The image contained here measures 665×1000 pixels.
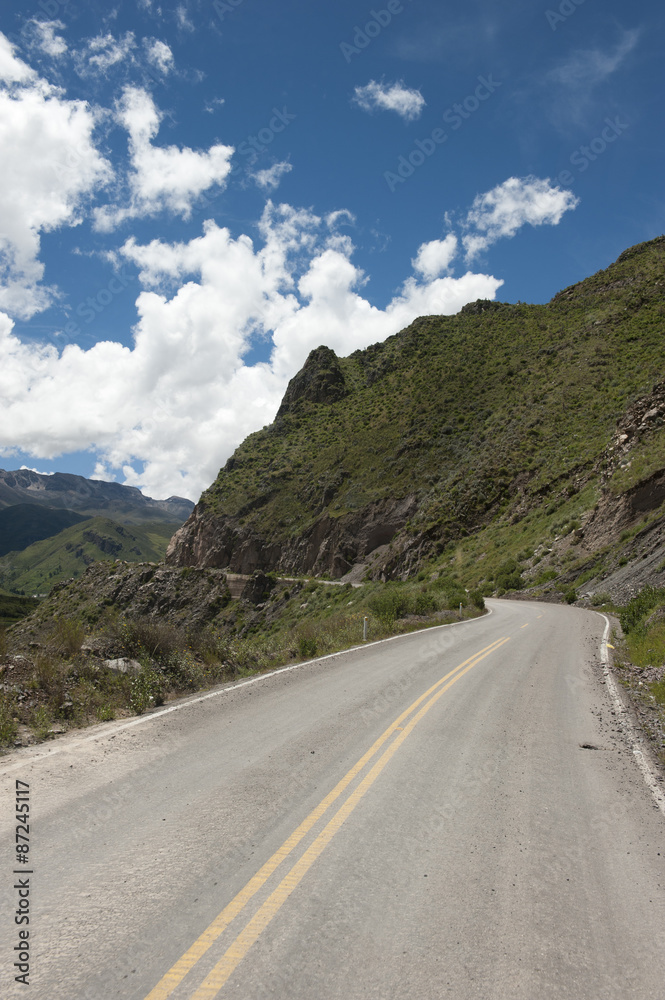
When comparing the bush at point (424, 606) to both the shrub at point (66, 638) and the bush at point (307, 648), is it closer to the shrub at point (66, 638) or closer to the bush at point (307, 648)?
the bush at point (307, 648)

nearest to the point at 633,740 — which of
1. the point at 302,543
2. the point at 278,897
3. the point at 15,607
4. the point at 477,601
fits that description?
the point at 278,897

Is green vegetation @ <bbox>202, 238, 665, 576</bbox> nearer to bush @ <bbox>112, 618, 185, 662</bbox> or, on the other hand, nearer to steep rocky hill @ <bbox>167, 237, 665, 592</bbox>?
steep rocky hill @ <bbox>167, 237, 665, 592</bbox>

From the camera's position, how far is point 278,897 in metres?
3.36

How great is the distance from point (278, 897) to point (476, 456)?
54361 millimetres

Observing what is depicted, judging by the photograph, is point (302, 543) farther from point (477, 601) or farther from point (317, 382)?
point (317, 382)

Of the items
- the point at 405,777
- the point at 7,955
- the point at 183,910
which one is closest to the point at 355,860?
the point at 183,910

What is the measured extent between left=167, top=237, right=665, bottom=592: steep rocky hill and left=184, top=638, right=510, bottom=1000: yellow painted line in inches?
860

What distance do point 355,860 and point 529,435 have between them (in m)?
51.9

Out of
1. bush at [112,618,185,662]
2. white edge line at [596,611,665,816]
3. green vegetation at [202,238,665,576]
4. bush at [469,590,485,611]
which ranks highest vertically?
green vegetation at [202,238,665,576]

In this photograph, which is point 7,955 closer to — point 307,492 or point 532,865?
point 532,865

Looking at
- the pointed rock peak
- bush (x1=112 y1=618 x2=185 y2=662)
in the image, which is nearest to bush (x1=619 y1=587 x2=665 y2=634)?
bush (x1=112 y1=618 x2=185 y2=662)

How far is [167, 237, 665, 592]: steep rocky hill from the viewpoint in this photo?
35.4 meters

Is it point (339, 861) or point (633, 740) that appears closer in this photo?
point (339, 861)

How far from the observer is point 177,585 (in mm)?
60719
